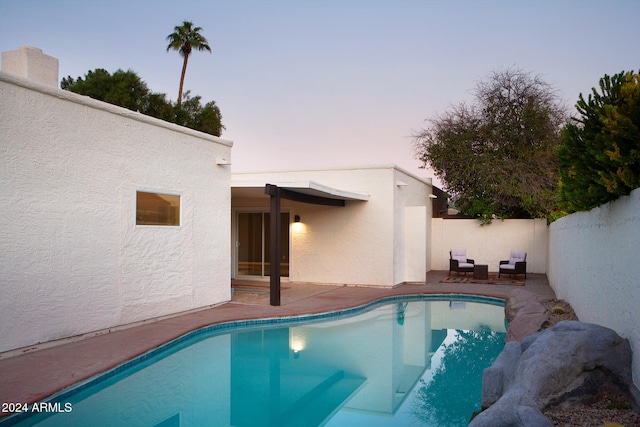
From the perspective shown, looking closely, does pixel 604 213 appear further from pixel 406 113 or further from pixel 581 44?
pixel 406 113

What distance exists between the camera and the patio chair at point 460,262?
665 inches

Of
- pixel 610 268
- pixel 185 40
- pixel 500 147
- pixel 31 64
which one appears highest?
pixel 185 40

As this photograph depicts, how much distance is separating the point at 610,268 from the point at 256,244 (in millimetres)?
11726

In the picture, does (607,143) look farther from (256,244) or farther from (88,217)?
(256,244)

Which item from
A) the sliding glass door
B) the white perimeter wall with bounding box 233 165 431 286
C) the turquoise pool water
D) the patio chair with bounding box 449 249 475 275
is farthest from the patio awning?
the patio chair with bounding box 449 249 475 275

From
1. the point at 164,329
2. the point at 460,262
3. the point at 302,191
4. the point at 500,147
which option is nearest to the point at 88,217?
the point at 164,329

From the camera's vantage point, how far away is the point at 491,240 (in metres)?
18.8

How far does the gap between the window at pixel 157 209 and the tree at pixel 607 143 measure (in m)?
6.75

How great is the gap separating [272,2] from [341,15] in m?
2.17

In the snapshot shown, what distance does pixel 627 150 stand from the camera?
14.5ft

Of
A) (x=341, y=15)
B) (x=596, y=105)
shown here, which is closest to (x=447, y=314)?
(x=596, y=105)

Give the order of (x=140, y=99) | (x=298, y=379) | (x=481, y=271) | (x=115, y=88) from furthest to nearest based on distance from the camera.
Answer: (x=140, y=99) → (x=115, y=88) → (x=481, y=271) → (x=298, y=379)

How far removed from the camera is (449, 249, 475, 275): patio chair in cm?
1689

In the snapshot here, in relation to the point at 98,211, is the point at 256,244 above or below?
below
